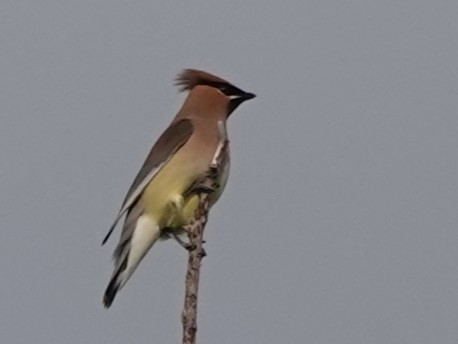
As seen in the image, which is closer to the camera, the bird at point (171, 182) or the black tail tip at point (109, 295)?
the black tail tip at point (109, 295)

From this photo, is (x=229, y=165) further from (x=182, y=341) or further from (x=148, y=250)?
(x=182, y=341)

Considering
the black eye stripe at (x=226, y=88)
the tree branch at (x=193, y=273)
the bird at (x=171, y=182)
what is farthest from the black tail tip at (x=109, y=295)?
the black eye stripe at (x=226, y=88)

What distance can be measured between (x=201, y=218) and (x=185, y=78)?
324cm

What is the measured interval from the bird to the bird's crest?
0.27 ft

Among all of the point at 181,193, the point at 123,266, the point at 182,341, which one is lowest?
the point at 182,341

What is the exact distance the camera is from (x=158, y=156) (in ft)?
24.0

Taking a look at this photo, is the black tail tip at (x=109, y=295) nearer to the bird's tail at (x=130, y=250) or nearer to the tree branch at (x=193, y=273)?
the bird's tail at (x=130, y=250)

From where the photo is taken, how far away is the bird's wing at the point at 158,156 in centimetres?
718

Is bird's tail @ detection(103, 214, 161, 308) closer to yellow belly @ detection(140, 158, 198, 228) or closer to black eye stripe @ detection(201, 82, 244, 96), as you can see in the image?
yellow belly @ detection(140, 158, 198, 228)

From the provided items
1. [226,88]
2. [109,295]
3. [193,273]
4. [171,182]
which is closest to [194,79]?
[226,88]

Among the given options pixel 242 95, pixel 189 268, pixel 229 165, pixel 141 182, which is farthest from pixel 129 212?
pixel 189 268

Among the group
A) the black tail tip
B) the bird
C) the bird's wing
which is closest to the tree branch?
the black tail tip

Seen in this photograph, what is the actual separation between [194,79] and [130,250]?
60.6 inches

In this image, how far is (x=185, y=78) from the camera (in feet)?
26.1
